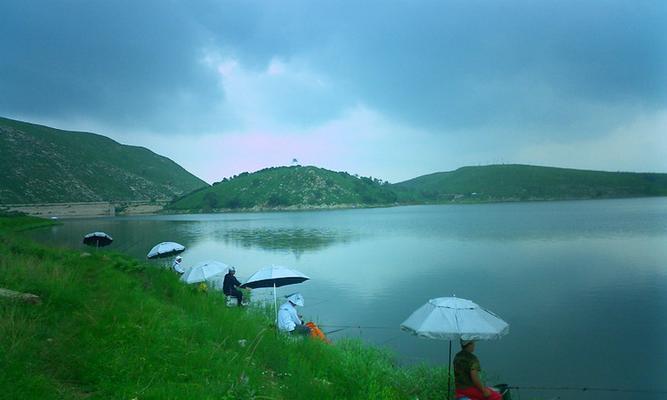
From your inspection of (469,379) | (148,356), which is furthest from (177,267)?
(469,379)

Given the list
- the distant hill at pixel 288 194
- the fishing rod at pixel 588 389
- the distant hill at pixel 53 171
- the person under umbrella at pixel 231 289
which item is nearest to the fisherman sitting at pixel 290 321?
the person under umbrella at pixel 231 289

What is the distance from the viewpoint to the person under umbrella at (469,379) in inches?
325

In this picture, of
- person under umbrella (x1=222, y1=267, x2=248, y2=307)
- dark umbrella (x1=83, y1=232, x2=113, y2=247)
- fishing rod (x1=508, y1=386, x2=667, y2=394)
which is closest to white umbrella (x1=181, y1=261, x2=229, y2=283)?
person under umbrella (x1=222, y1=267, x2=248, y2=307)

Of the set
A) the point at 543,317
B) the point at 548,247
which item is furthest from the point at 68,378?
the point at 548,247

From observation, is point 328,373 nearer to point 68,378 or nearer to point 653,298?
point 68,378

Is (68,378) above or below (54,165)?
below

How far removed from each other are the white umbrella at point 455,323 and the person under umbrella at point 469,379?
34 centimetres

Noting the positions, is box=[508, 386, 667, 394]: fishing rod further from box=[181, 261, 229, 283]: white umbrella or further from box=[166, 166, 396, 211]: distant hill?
box=[166, 166, 396, 211]: distant hill

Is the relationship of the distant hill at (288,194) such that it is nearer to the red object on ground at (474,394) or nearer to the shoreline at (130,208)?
the shoreline at (130,208)

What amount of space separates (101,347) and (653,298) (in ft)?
73.2

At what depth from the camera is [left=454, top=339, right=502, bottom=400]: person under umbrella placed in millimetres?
8250

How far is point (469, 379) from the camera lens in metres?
8.38

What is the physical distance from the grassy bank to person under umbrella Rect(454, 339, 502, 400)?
1150mm

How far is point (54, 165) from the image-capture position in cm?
13812
